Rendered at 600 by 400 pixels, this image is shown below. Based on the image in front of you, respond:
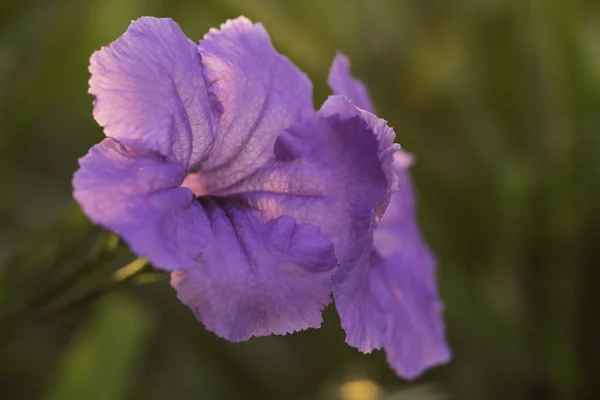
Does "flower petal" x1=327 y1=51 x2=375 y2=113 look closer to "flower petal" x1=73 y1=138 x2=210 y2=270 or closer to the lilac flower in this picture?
the lilac flower

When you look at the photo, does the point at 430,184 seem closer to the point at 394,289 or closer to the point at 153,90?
the point at 394,289

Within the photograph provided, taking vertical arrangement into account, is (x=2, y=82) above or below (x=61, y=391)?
above

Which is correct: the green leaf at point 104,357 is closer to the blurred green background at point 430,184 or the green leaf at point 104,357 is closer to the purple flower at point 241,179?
the blurred green background at point 430,184

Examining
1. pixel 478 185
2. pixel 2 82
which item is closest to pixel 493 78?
pixel 478 185

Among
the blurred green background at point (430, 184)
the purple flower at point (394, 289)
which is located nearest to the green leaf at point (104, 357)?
the blurred green background at point (430, 184)

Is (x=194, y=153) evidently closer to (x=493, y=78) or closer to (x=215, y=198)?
(x=215, y=198)

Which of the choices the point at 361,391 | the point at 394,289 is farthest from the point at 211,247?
the point at 361,391

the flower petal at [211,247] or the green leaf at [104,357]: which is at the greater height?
the flower petal at [211,247]
